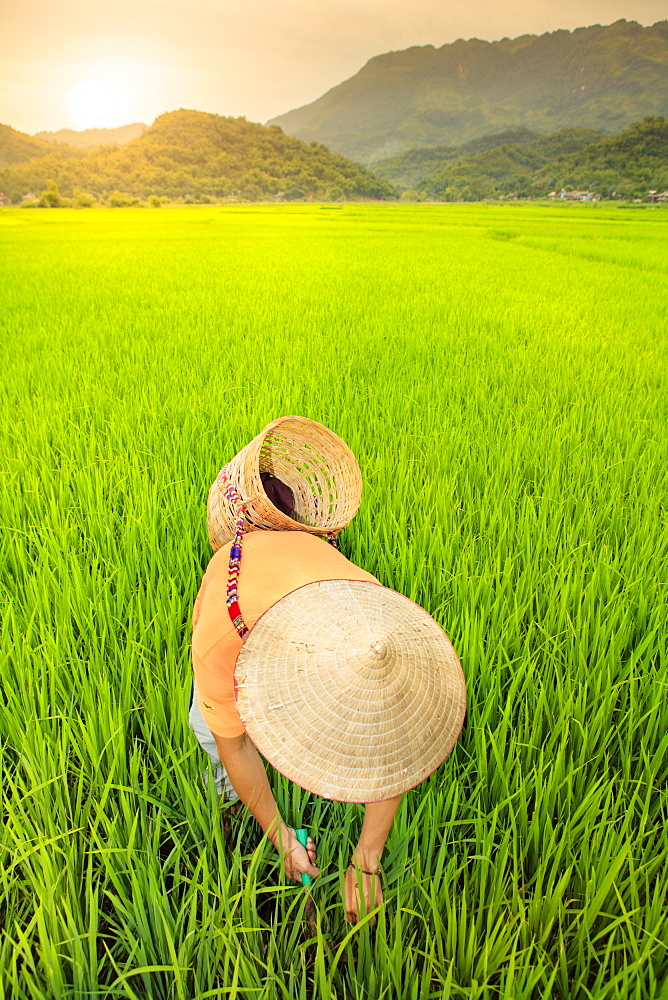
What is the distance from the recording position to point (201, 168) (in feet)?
183

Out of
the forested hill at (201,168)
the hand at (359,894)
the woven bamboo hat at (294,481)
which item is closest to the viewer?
the hand at (359,894)

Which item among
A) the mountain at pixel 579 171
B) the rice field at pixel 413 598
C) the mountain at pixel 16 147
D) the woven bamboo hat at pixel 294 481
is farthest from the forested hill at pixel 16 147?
the woven bamboo hat at pixel 294 481

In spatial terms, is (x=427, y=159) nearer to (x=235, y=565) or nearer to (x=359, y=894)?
(x=235, y=565)

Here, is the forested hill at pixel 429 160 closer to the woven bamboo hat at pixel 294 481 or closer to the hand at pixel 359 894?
the woven bamboo hat at pixel 294 481

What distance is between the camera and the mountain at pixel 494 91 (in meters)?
133

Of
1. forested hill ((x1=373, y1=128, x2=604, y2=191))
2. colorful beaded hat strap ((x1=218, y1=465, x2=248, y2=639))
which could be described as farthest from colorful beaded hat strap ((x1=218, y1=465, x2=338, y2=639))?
forested hill ((x1=373, y1=128, x2=604, y2=191))

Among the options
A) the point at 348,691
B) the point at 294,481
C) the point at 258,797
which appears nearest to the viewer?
the point at 348,691

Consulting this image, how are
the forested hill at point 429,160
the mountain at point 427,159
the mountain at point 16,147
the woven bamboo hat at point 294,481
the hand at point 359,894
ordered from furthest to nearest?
the mountain at point 427,159 → the forested hill at point 429,160 → the mountain at point 16,147 → the woven bamboo hat at point 294,481 → the hand at point 359,894

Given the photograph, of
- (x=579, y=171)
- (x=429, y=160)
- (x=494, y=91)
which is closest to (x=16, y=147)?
(x=579, y=171)

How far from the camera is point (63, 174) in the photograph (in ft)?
156

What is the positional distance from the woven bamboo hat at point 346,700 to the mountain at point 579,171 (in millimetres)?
41773

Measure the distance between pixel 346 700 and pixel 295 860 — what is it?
373 millimetres

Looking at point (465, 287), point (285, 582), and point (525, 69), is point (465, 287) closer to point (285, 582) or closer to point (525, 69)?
point (285, 582)

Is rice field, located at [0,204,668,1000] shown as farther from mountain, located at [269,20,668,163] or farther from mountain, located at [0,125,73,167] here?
mountain, located at [269,20,668,163]
